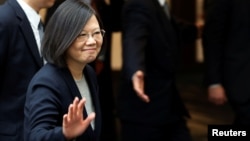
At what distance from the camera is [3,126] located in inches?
140

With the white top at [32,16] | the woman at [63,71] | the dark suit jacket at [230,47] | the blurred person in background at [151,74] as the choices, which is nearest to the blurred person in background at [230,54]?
the dark suit jacket at [230,47]

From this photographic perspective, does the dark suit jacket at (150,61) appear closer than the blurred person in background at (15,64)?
No

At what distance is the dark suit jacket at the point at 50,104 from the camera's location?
2.79 meters

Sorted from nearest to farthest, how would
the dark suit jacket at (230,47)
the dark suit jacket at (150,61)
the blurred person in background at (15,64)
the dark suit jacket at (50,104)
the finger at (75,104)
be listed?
the finger at (75,104) < the dark suit jacket at (50,104) < the blurred person in background at (15,64) < the dark suit jacket at (150,61) < the dark suit jacket at (230,47)

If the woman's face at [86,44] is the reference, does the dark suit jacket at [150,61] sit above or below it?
below

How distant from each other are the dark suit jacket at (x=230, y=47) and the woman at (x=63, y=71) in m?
1.94

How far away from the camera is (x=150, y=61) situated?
4.62 meters

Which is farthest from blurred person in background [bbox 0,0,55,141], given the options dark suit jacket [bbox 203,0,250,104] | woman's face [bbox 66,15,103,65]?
dark suit jacket [bbox 203,0,250,104]

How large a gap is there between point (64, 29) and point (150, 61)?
1717 millimetres

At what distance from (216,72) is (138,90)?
3.34 feet

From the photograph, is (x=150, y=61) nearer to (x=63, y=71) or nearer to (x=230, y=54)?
(x=230, y=54)

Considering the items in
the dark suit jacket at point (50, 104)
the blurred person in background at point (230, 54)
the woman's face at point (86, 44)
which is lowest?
the blurred person in background at point (230, 54)

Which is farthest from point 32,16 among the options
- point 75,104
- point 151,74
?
point 151,74

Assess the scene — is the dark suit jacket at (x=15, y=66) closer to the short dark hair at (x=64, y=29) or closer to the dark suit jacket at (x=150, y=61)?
the short dark hair at (x=64, y=29)
